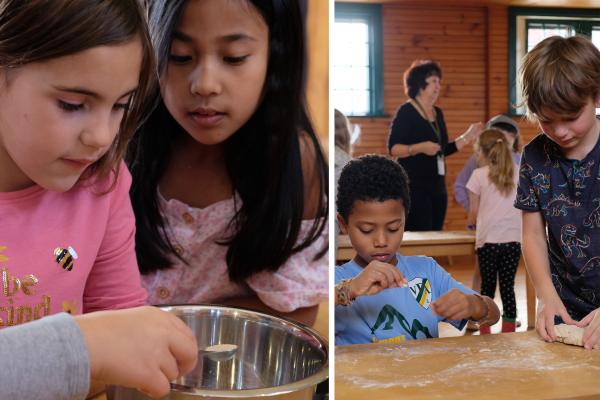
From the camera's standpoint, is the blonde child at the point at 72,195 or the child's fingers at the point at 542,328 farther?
the child's fingers at the point at 542,328

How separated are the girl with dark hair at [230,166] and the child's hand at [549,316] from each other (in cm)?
35

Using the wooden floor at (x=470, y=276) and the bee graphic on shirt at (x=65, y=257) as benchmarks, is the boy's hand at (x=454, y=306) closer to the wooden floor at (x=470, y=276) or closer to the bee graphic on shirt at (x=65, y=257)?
the wooden floor at (x=470, y=276)

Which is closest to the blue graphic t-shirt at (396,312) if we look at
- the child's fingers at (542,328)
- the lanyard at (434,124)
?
the child's fingers at (542,328)

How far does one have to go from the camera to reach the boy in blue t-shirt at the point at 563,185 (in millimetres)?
827

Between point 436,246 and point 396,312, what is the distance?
10.5 inches

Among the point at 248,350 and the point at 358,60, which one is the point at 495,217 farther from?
the point at 248,350

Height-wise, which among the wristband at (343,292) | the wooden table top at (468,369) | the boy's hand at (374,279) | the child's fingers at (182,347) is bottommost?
the wooden table top at (468,369)

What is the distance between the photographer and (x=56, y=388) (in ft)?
1.20

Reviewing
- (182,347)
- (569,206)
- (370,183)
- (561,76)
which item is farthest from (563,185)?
(182,347)

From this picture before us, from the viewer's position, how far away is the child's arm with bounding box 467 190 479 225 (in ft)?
4.53

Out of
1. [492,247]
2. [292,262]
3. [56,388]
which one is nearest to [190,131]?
[292,262]

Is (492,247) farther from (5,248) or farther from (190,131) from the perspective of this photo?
(5,248)

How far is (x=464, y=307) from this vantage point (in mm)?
920

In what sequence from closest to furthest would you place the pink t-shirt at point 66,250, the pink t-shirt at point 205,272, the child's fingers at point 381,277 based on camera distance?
the pink t-shirt at point 66,250 < the pink t-shirt at point 205,272 < the child's fingers at point 381,277
